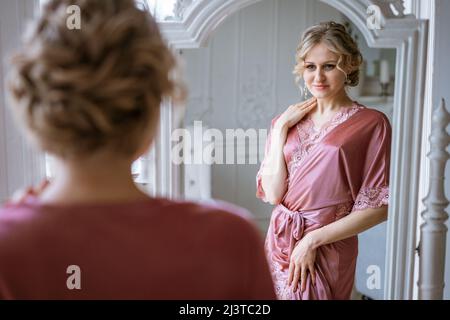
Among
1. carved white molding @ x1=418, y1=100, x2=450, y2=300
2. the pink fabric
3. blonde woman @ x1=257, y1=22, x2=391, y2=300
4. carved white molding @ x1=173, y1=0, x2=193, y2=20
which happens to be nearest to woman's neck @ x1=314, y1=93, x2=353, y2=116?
blonde woman @ x1=257, y1=22, x2=391, y2=300

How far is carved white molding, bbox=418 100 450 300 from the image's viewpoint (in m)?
0.82

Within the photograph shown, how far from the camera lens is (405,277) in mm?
928

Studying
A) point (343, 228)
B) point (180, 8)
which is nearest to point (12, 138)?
point (180, 8)

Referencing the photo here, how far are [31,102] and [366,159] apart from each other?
0.58 m

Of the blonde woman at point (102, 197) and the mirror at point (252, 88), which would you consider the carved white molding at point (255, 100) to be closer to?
the mirror at point (252, 88)

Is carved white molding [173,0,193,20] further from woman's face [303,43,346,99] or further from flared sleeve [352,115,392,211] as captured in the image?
flared sleeve [352,115,392,211]

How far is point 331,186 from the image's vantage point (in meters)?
0.85

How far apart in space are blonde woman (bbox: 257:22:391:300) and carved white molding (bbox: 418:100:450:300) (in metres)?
0.08

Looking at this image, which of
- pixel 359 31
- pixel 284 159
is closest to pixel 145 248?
pixel 284 159

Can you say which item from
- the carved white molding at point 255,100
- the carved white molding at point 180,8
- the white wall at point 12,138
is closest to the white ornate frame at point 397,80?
the carved white molding at point 180,8

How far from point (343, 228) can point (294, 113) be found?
21 centimetres

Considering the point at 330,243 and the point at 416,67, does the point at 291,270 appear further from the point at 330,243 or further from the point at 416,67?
the point at 416,67

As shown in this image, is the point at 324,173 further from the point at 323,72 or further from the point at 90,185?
the point at 90,185

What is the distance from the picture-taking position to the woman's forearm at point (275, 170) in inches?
34.4
